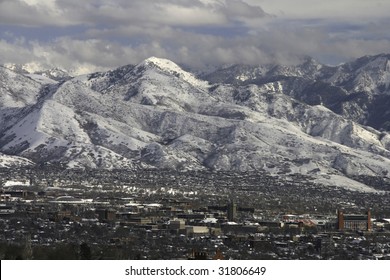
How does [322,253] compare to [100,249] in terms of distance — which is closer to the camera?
[100,249]

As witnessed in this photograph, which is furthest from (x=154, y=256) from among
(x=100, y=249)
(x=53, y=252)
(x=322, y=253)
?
(x=322, y=253)
